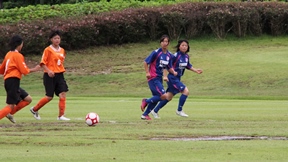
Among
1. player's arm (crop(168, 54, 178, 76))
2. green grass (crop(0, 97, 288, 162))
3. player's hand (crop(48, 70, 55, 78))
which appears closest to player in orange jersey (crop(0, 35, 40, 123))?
green grass (crop(0, 97, 288, 162))

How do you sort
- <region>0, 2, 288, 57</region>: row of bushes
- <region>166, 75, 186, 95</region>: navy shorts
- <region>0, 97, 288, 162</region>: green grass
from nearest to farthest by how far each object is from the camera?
<region>0, 97, 288, 162</region>: green grass < <region>166, 75, 186, 95</region>: navy shorts < <region>0, 2, 288, 57</region>: row of bushes

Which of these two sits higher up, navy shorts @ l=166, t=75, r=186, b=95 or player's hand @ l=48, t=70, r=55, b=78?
player's hand @ l=48, t=70, r=55, b=78

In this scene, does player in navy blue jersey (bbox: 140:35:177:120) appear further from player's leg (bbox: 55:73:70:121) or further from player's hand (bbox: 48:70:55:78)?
player's hand (bbox: 48:70:55:78)

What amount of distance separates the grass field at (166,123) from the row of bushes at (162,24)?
1774mm

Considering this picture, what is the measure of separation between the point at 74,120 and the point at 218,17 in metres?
25.0

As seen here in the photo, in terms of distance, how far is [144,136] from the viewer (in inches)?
535

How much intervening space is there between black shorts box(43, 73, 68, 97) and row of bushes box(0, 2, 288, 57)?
21.0 m

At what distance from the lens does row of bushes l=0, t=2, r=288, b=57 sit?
39.1m

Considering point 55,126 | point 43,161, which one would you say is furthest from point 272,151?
point 55,126

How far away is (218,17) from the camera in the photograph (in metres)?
41.3

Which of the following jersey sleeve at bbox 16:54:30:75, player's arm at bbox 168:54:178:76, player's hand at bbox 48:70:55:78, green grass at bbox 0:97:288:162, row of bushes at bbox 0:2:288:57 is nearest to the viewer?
green grass at bbox 0:97:288:162

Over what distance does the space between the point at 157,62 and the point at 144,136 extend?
15.0ft

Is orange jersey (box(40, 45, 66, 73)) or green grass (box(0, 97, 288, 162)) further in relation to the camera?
orange jersey (box(40, 45, 66, 73))

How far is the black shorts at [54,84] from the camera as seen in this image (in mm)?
17281
